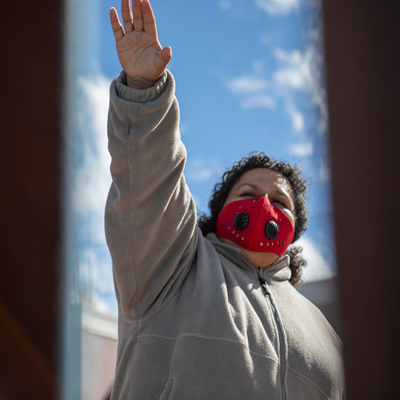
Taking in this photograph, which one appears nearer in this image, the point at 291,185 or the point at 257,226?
the point at 257,226

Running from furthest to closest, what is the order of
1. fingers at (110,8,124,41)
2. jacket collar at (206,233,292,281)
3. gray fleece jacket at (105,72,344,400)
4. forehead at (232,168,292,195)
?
forehead at (232,168,292,195)
jacket collar at (206,233,292,281)
fingers at (110,8,124,41)
gray fleece jacket at (105,72,344,400)

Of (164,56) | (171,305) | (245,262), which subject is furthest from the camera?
(245,262)

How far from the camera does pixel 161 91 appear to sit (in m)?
1.41

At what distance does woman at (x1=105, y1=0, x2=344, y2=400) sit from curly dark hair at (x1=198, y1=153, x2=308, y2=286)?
0.63m

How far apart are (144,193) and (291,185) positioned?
1.07 metres

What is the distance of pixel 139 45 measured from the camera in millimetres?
1431

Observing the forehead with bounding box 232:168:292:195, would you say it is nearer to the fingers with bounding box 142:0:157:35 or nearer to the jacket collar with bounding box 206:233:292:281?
the jacket collar with bounding box 206:233:292:281

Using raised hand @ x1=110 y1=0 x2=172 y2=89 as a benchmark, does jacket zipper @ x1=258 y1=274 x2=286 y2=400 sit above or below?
below

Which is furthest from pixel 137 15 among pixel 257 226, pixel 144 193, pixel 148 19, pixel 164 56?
pixel 257 226

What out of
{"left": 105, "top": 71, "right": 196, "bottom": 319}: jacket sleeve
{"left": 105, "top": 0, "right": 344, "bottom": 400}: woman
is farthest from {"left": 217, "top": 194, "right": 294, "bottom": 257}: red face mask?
{"left": 105, "top": 71, "right": 196, "bottom": 319}: jacket sleeve

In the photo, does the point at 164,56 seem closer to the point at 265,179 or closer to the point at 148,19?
the point at 148,19

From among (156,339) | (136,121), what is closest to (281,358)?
(156,339)

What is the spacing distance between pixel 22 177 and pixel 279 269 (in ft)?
3.77

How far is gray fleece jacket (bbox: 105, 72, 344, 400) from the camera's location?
1.35 metres
